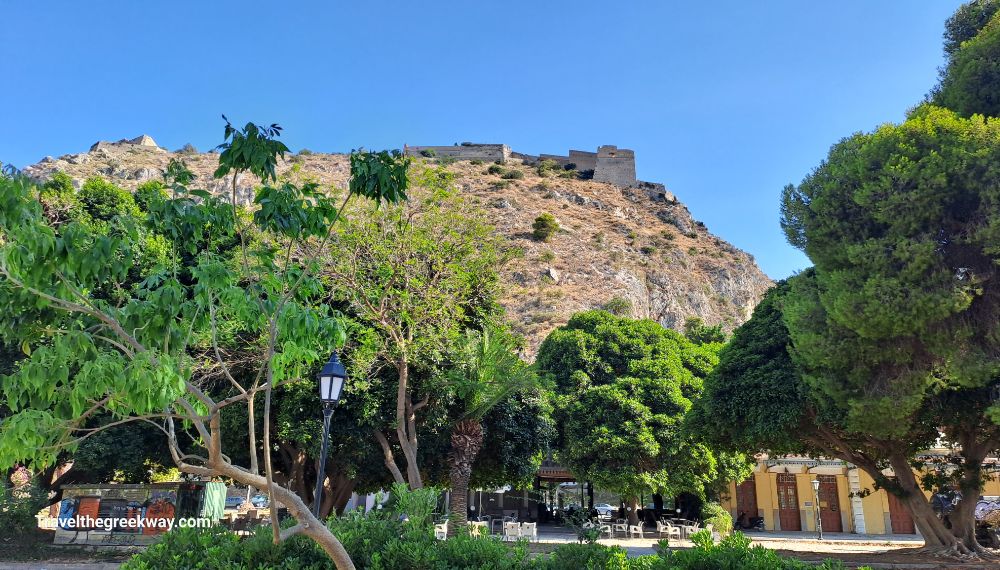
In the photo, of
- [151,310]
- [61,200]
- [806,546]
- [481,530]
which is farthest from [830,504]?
[61,200]

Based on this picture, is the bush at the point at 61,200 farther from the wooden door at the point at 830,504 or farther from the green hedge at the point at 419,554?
the wooden door at the point at 830,504

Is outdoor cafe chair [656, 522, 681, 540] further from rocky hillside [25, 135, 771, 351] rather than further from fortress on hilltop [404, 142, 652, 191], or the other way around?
fortress on hilltop [404, 142, 652, 191]

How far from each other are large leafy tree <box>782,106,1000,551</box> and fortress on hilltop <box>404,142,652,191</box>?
76611 mm

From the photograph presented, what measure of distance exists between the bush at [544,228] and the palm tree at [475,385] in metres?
49.6

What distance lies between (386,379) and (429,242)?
12.6 feet

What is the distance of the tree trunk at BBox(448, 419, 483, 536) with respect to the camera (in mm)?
14227

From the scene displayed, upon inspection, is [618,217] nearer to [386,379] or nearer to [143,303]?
[386,379]

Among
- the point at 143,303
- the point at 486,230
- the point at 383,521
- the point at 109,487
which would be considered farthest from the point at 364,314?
the point at 143,303

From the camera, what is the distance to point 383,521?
6.64 metres

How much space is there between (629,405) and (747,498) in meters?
9.24

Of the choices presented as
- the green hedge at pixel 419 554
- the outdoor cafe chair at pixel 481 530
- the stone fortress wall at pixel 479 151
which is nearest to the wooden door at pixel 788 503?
the outdoor cafe chair at pixel 481 530

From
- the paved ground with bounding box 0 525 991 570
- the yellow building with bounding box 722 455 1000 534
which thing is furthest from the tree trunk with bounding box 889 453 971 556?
the yellow building with bounding box 722 455 1000 534

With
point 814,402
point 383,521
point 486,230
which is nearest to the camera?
point 383,521

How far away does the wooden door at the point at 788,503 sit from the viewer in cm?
2542
